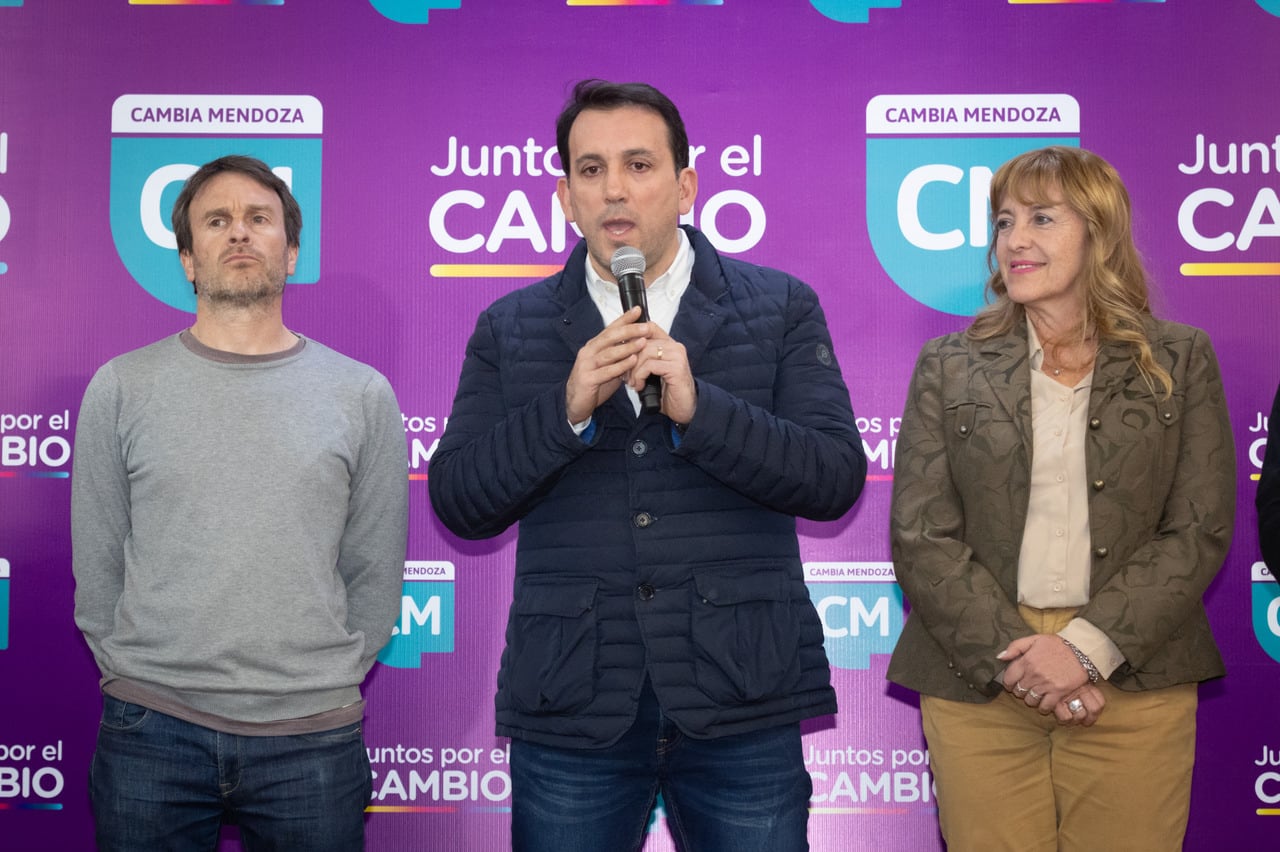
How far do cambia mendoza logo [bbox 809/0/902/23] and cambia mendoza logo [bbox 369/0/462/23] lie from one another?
1032mm

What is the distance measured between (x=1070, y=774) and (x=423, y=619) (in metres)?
1.79

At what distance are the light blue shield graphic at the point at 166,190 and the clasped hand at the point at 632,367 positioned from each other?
65.2 inches

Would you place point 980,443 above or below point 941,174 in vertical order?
below

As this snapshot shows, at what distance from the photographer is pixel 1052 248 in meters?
2.45

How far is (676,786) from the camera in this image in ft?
7.03

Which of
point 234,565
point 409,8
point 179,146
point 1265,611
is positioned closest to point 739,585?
point 234,565

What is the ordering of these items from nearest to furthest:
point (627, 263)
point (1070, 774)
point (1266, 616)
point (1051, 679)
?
point (627, 263)
point (1051, 679)
point (1070, 774)
point (1266, 616)

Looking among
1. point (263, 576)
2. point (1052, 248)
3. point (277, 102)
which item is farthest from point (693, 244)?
point (277, 102)

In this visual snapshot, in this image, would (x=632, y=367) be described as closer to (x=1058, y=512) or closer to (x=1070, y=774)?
(x=1058, y=512)

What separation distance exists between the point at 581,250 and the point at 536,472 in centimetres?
53

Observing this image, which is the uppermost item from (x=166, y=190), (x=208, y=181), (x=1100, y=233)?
(x=166, y=190)

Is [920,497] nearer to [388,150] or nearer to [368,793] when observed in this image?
[368,793]

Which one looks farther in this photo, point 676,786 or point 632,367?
point 676,786

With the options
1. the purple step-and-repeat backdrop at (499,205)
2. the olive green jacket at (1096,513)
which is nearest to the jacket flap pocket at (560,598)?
the olive green jacket at (1096,513)
